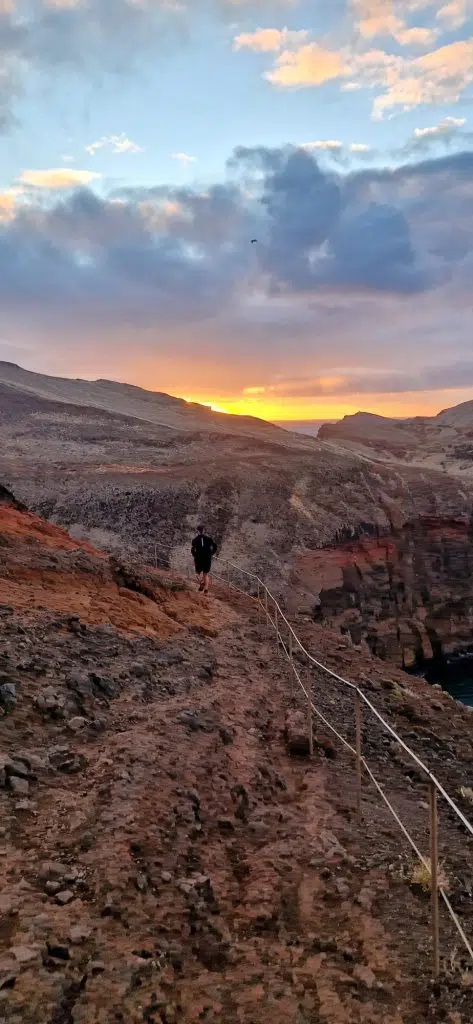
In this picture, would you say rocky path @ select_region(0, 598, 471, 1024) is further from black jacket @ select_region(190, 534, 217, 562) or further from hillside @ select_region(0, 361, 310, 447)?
hillside @ select_region(0, 361, 310, 447)

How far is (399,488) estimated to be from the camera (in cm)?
4484

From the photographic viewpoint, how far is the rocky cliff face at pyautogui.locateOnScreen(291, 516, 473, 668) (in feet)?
116

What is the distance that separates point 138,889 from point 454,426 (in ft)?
361

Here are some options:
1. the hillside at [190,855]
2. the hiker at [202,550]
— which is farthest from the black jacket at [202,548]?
the hillside at [190,855]

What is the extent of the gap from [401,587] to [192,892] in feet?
114

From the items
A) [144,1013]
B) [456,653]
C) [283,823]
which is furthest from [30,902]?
[456,653]

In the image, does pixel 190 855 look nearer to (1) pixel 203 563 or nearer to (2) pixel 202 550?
(2) pixel 202 550

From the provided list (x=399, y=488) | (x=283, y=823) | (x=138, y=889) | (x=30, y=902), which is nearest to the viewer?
(x=30, y=902)

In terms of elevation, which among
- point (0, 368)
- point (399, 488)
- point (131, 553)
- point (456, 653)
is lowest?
point (456, 653)

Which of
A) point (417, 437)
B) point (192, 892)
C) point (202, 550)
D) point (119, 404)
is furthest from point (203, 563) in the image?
point (417, 437)

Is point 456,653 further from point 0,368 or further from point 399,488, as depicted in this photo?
point 0,368

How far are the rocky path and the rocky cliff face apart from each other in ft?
84.4

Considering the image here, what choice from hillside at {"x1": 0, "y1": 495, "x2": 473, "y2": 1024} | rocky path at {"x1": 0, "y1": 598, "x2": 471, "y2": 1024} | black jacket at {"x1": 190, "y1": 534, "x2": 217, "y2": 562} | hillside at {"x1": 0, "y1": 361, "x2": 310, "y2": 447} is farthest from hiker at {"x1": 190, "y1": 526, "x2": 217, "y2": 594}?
hillside at {"x1": 0, "y1": 361, "x2": 310, "y2": 447}

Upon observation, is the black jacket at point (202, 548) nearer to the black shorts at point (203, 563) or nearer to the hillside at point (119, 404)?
the black shorts at point (203, 563)
